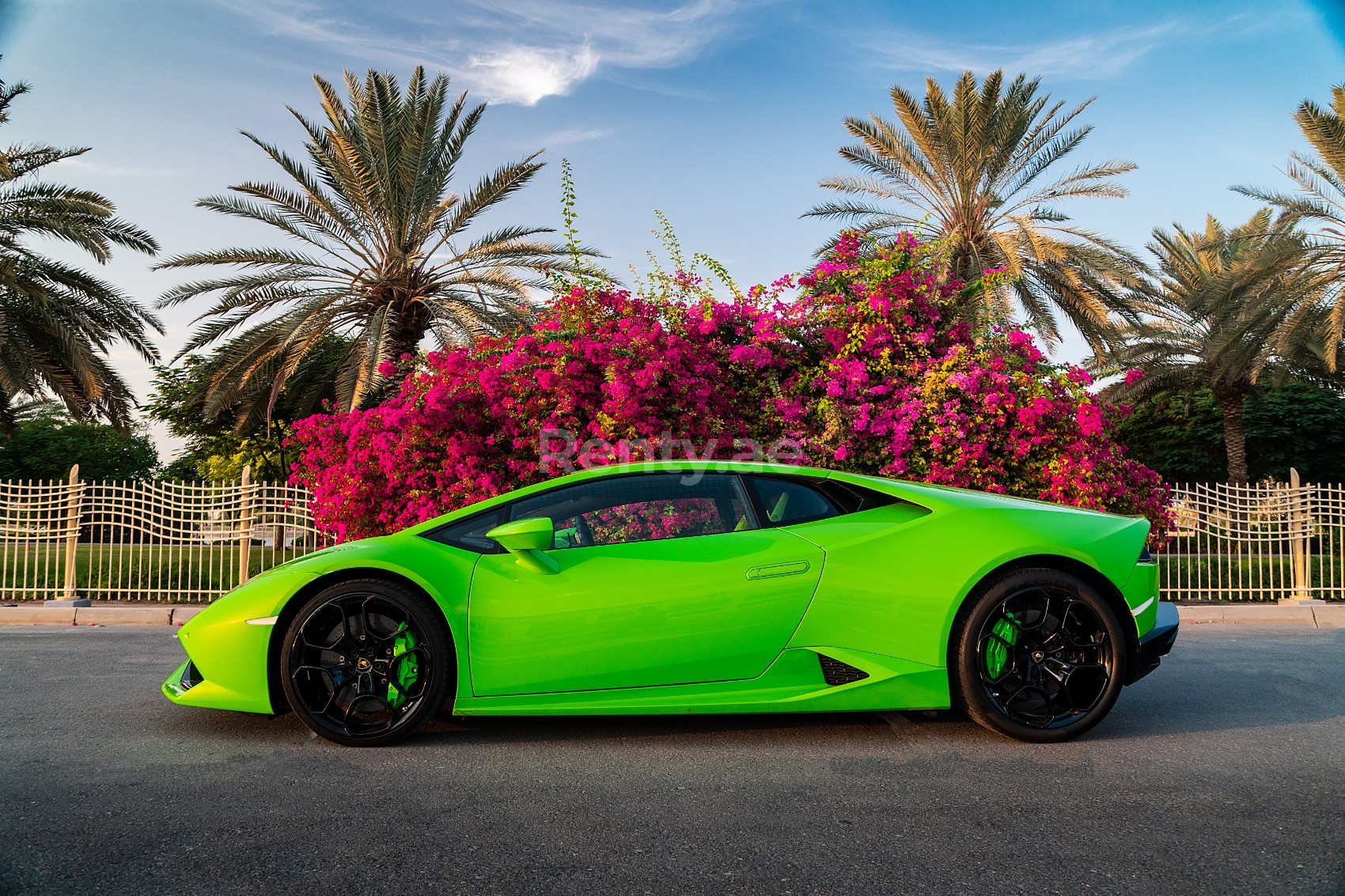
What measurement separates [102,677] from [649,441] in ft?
16.6

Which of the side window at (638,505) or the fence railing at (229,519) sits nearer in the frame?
the side window at (638,505)

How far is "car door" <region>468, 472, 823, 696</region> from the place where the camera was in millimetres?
3943

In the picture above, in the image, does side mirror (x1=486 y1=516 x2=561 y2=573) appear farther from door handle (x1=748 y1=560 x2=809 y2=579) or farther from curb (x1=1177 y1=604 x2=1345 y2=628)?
curb (x1=1177 y1=604 x2=1345 y2=628)

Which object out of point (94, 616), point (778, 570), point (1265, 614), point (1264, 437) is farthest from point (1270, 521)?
point (1264, 437)

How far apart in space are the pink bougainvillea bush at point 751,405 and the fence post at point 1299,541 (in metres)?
3.17

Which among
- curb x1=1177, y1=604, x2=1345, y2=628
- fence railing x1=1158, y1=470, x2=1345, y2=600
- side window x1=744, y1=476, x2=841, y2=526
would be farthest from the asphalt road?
fence railing x1=1158, y1=470, x2=1345, y2=600

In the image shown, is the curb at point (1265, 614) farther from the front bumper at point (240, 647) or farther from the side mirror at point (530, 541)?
the front bumper at point (240, 647)

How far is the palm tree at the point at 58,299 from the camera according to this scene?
623 inches

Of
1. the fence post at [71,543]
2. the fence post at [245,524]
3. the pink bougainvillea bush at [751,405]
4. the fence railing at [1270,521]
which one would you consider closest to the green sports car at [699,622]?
the pink bougainvillea bush at [751,405]

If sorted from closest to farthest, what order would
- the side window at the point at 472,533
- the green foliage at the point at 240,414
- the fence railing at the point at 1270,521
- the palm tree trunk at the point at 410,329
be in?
the side window at the point at 472,533, the fence railing at the point at 1270,521, the palm tree trunk at the point at 410,329, the green foliage at the point at 240,414

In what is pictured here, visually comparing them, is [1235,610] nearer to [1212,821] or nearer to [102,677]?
[1212,821]

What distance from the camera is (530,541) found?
3961mm

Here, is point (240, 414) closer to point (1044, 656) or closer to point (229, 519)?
point (229, 519)

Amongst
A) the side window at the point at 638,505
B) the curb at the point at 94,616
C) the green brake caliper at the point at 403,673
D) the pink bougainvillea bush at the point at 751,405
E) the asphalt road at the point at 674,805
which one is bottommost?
the curb at the point at 94,616
